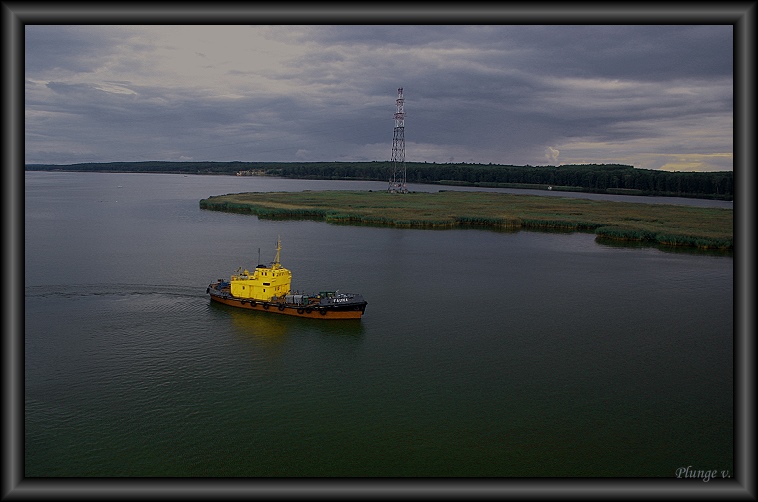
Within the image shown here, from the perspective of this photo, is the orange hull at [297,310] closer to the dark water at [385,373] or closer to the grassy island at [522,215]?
the dark water at [385,373]

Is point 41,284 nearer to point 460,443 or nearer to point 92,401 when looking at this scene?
point 92,401

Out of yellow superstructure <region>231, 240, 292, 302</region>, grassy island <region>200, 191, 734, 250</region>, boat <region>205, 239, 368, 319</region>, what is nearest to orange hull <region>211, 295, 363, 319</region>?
boat <region>205, 239, 368, 319</region>

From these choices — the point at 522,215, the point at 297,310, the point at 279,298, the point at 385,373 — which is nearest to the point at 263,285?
the point at 279,298

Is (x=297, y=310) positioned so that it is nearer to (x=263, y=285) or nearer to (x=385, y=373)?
(x=263, y=285)

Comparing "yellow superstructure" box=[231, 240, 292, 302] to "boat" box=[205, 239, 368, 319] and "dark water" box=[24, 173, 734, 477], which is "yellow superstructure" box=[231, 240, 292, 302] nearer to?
"boat" box=[205, 239, 368, 319]
